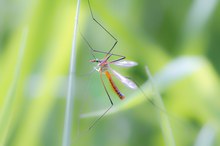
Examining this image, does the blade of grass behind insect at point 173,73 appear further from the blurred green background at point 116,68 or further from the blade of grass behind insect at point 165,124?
the blade of grass behind insect at point 165,124

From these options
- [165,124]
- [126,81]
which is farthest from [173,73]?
[165,124]

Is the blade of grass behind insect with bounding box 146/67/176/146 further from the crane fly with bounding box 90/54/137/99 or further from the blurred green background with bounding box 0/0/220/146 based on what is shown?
the crane fly with bounding box 90/54/137/99

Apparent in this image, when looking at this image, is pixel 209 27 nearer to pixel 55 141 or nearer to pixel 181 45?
pixel 181 45

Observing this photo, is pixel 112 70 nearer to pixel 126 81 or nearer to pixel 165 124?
pixel 126 81

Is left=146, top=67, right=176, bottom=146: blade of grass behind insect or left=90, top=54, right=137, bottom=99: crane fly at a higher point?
left=146, top=67, right=176, bottom=146: blade of grass behind insect

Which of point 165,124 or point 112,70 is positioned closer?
point 165,124

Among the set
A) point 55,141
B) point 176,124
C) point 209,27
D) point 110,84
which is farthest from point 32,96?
point 209,27

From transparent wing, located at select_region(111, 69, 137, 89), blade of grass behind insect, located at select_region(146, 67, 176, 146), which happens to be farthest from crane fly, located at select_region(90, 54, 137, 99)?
blade of grass behind insect, located at select_region(146, 67, 176, 146)

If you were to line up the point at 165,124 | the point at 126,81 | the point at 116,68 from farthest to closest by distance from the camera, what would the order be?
the point at 116,68, the point at 126,81, the point at 165,124

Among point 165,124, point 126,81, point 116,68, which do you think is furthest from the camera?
point 116,68
